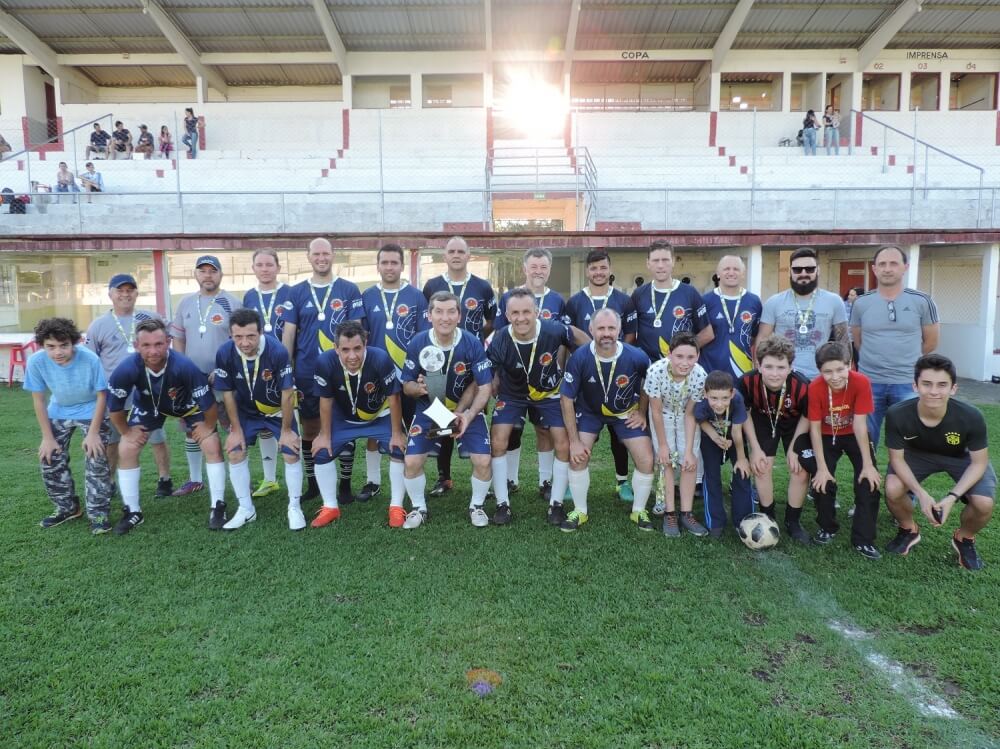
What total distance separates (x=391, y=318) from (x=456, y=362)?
1.01m

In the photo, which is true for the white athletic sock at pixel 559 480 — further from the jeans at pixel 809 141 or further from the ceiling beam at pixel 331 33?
the ceiling beam at pixel 331 33

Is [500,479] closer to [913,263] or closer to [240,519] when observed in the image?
[240,519]

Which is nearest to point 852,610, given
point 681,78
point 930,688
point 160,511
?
point 930,688

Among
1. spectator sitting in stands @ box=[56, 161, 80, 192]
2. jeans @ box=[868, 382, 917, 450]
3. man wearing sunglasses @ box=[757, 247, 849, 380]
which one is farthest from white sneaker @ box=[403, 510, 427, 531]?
spectator sitting in stands @ box=[56, 161, 80, 192]

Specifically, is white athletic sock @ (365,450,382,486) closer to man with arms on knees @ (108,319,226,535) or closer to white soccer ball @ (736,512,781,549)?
man with arms on knees @ (108,319,226,535)

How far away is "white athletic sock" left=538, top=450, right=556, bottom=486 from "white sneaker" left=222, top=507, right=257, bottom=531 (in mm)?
2239

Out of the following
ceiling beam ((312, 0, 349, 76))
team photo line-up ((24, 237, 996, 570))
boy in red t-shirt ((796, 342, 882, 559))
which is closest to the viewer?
boy in red t-shirt ((796, 342, 882, 559))

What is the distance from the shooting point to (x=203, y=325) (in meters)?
5.36

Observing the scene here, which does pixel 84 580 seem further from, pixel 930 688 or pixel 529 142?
pixel 529 142

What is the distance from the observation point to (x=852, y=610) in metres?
3.29

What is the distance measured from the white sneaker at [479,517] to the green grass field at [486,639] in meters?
0.08

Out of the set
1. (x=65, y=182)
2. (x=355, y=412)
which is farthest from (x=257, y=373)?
(x=65, y=182)

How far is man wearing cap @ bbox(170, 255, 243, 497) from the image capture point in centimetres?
532

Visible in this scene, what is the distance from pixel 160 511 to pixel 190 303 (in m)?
1.75
